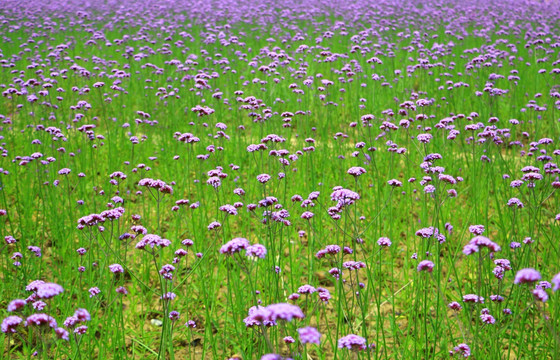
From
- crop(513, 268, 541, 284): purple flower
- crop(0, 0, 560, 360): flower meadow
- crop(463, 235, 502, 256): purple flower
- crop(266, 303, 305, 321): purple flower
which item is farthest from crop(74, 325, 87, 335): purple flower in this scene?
crop(513, 268, 541, 284): purple flower

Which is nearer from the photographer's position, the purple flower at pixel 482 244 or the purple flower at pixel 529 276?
the purple flower at pixel 529 276

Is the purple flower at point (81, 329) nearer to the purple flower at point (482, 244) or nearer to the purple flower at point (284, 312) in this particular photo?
the purple flower at point (284, 312)

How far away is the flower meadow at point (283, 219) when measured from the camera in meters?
2.36

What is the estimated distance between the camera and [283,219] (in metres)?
2.75

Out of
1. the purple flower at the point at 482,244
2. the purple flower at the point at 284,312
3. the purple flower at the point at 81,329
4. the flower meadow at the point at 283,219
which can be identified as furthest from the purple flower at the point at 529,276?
the purple flower at the point at 81,329

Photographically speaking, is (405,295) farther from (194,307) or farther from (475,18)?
(475,18)

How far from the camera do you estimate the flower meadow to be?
2363 mm

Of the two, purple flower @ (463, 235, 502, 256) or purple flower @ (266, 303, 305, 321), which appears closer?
purple flower @ (266, 303, 305, 321)

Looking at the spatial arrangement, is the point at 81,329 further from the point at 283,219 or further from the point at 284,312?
the point at 284,312

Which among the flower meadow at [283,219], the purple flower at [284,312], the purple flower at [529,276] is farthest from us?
the flower meadow at [283,219]

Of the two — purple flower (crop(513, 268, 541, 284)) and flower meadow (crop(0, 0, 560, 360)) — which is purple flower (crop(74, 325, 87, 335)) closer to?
flower meadow (crop(0, 0, 560, 360))

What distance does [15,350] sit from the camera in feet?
9.49

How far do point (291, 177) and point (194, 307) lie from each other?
7.18 feet

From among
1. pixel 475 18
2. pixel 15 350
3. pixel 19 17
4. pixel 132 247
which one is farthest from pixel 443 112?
pixel 19 17
